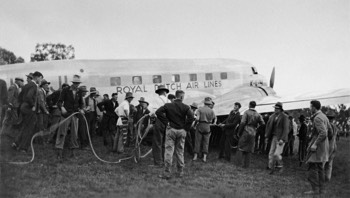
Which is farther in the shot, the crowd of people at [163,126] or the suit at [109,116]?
the suit at [109,116]

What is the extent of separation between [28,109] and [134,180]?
377 cm

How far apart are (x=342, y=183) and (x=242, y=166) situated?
9.56 ft

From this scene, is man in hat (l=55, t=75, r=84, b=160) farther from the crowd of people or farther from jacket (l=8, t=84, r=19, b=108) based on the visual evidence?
jacket (l=8, t=84, r=19, b=108)

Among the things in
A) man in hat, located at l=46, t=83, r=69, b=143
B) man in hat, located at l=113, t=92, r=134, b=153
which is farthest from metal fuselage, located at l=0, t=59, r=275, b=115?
man in hat, located at l=46, t=83, r=69, b=143

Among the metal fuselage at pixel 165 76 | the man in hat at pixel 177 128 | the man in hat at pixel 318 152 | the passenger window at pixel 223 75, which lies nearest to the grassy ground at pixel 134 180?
the man in hat at pixel 318 152

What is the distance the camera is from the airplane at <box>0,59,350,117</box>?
1612cm

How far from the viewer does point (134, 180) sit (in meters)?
8.81

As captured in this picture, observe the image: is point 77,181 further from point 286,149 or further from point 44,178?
point 286,149

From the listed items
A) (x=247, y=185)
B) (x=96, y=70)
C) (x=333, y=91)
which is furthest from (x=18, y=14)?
(x=333, y=91)

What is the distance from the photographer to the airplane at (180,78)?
1612 centimetres

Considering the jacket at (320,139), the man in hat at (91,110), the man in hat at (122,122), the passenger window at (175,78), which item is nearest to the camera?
the jacket at (320,139)

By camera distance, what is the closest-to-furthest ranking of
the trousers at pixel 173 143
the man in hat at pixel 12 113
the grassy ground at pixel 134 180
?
the grassy ground at pixel 134 180, the trousers at pixel 173 143, the man in hat at pixel 12 113

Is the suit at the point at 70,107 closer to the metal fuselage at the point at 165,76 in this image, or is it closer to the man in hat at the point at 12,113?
the man in hat at the point at 12,113

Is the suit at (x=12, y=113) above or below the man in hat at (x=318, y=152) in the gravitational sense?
above
